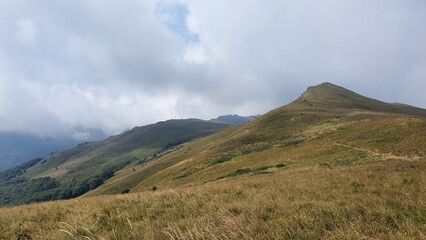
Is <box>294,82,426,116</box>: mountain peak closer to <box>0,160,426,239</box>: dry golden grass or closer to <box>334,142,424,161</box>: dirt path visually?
<box>334,142,424,161</box>: dirt path

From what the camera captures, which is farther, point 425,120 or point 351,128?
point 351,128

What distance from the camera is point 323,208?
9.00 meters

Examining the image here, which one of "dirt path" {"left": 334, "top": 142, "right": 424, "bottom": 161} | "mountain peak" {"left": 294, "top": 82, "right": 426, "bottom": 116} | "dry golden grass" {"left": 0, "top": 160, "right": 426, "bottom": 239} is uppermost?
"mountain peak" {"left": 294, "top": 82, "right": 426, "bottom": 116}

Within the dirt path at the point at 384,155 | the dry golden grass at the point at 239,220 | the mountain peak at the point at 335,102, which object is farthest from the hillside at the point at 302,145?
the dry golden grass at the point at 239,220

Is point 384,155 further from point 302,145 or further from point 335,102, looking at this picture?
point 335,102

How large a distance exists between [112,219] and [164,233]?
360 centimetres

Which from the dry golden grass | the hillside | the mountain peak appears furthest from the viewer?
the mountain peak

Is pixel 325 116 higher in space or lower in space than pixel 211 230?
higher

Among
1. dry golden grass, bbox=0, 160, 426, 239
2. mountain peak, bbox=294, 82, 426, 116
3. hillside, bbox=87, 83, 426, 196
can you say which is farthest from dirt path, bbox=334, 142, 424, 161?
mountain peak, bbox=294, 82, 426, 116

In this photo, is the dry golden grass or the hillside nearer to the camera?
the dry golden grass


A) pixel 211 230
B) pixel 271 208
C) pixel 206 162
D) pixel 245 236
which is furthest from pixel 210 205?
pixel 206 162

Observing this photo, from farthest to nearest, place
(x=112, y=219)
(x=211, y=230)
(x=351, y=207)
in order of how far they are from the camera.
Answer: (x=112, y=219) → (x=351, y=207) → (x=211, y=230)

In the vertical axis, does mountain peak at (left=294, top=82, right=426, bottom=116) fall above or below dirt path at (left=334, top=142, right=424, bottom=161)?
above

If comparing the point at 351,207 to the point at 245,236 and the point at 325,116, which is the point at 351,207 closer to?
the point at 245,236
